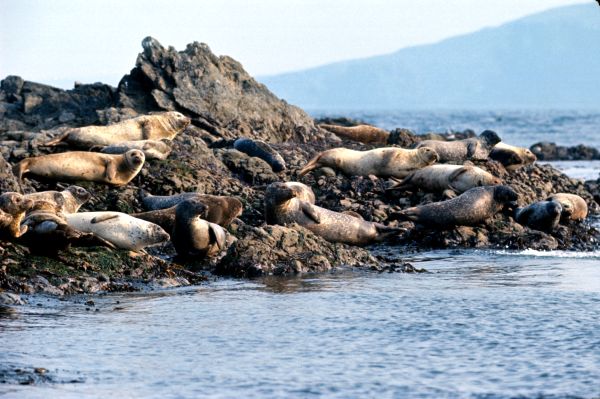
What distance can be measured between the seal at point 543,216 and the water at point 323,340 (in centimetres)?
Result: 367

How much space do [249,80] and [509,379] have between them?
632 inches

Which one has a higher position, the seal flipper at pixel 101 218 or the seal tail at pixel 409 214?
the seal flipper at pixel 101 218

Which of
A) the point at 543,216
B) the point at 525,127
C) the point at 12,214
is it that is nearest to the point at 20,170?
the point at 12,214

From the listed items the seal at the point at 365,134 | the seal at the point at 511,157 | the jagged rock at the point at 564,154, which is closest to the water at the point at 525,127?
the jagged rock at the point at 564,154

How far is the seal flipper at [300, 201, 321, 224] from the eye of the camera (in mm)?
12789

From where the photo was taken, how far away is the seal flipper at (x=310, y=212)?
12.8 m

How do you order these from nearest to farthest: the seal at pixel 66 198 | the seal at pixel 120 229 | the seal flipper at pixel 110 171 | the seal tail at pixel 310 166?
1. the seal at pixel 120 229
2. the seal at pixel 66 198
3. the seal flipper at pixel 110 171
4. the seal tail at pixel 310 166

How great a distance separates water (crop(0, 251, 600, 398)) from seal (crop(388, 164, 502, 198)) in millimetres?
5158

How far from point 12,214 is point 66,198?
2356 millimetres

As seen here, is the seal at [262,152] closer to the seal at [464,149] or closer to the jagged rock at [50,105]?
the seal at [464,149]

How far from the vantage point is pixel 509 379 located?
6629 mm

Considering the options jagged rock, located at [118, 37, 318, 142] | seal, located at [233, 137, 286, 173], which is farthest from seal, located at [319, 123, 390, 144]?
seal, located at [233, 137, 286, 173]

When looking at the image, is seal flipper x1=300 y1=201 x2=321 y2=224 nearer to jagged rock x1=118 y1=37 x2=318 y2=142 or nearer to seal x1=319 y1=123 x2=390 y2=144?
jagged rock x1=118 y1=37 x2=318 y2=142

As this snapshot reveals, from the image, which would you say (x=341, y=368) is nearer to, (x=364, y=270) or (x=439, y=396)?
(x=439, y=396)
